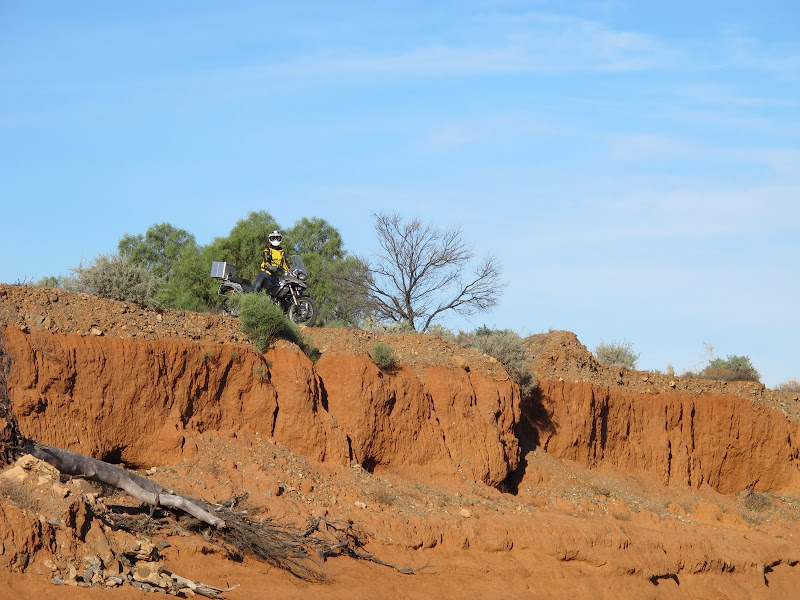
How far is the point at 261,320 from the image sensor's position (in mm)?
20344

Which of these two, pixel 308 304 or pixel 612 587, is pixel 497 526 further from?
pixel 308 304

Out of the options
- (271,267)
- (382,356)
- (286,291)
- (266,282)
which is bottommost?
(382,356)

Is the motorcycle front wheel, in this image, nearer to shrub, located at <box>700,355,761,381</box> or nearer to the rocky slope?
the rocky slope

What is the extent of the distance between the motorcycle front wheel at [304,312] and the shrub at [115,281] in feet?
10.9

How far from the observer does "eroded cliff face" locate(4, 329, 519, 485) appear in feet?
55.1

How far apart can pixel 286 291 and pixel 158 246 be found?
2280cm

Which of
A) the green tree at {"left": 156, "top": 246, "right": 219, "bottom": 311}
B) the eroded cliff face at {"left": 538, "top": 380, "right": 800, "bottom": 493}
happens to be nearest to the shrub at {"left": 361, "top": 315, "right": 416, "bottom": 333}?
the eroded cliff face at {"left": 538, "top": 380, "right": 800, "bottom": 493}

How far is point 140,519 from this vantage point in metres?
14.8

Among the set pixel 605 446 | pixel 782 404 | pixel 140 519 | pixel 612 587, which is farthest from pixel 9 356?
pixel 782 404

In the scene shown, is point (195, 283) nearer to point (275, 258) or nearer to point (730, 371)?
point (275, 258)

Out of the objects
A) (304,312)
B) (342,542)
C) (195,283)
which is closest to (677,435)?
(304,312)

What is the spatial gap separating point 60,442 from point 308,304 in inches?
337

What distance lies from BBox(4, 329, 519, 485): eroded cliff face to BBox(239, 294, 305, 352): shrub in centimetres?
35

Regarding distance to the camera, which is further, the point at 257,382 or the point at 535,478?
the point at 535,478
